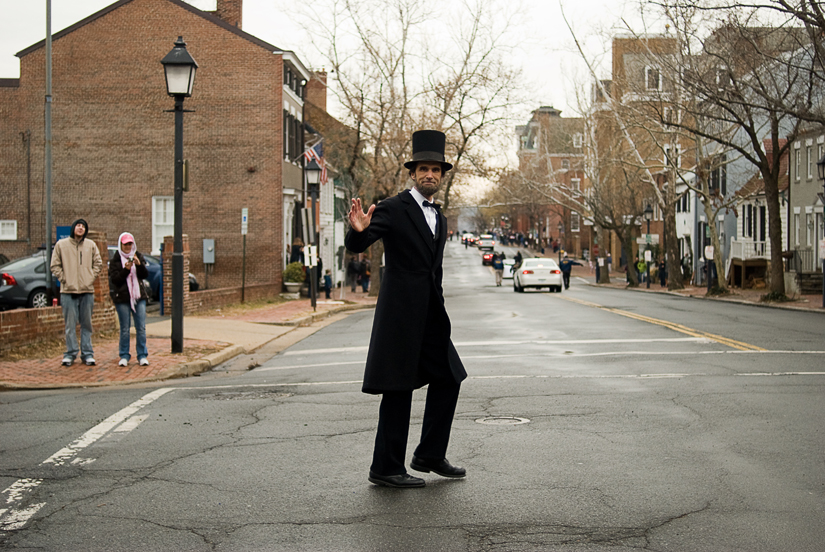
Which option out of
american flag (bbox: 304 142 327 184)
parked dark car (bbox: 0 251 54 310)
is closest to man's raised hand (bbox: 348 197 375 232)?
parked dark car (bbox: 0 251 54 310)

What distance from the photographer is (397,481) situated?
18.9 ft

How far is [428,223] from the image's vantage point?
5.77m

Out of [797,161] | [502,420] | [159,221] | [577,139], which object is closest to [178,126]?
[502,420]

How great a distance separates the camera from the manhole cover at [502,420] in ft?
26.3

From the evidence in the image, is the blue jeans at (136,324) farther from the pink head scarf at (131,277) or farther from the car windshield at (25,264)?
the car windshield at (25,264)

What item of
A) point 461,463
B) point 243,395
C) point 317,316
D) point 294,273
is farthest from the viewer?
point 294,273

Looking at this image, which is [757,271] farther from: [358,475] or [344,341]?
[358,475]

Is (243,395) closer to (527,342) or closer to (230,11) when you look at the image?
(527,342)

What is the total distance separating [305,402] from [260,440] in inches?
79.4

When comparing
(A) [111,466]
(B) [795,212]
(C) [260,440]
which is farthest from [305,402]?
(B) [795,212]

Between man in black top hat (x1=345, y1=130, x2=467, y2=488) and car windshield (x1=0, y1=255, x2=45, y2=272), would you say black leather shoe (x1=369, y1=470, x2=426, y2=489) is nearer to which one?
man in black top hat (x1=345, y1=130, x2=467, y2=488)

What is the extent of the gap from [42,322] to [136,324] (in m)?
2.89

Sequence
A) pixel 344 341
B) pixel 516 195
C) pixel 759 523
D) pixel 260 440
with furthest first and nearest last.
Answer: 1. pixel 516 195
2. pixel 344 341
3. pixel 260 440
4. pixel 759 523

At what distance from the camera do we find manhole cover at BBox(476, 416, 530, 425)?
8.02 metres
